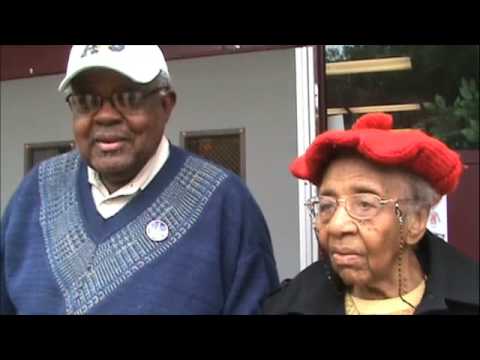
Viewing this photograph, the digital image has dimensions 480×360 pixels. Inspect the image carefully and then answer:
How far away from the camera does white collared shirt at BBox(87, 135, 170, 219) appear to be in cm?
177

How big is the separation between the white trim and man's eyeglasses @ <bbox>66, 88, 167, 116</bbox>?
656mm

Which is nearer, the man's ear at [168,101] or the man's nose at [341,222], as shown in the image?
the man's nose at [341,222]

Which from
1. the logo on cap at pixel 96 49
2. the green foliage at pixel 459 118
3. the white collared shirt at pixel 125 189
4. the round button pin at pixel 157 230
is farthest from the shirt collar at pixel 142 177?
the green foliage at pixel 459 118

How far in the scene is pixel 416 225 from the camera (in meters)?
1.53

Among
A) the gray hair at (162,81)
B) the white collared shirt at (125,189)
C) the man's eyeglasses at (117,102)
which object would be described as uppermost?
the gray hair at (162,81)

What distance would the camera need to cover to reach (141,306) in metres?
1.67

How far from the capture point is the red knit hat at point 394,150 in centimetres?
146

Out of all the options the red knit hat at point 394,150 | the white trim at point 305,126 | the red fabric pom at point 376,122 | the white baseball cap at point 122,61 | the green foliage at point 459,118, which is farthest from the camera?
the green foliage at point 459,118

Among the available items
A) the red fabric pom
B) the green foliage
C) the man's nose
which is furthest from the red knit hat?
the green foliage

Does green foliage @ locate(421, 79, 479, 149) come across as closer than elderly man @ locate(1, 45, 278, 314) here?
No

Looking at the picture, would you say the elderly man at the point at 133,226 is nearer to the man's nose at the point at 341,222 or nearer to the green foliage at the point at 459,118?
the man's nose at the point at 341,222

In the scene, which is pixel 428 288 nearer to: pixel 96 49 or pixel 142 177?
pixel 142 177

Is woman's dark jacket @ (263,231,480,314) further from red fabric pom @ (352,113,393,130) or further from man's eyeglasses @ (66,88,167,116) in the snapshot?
man's eyeglasses @ (66,88,167,116)

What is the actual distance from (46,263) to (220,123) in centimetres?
92
